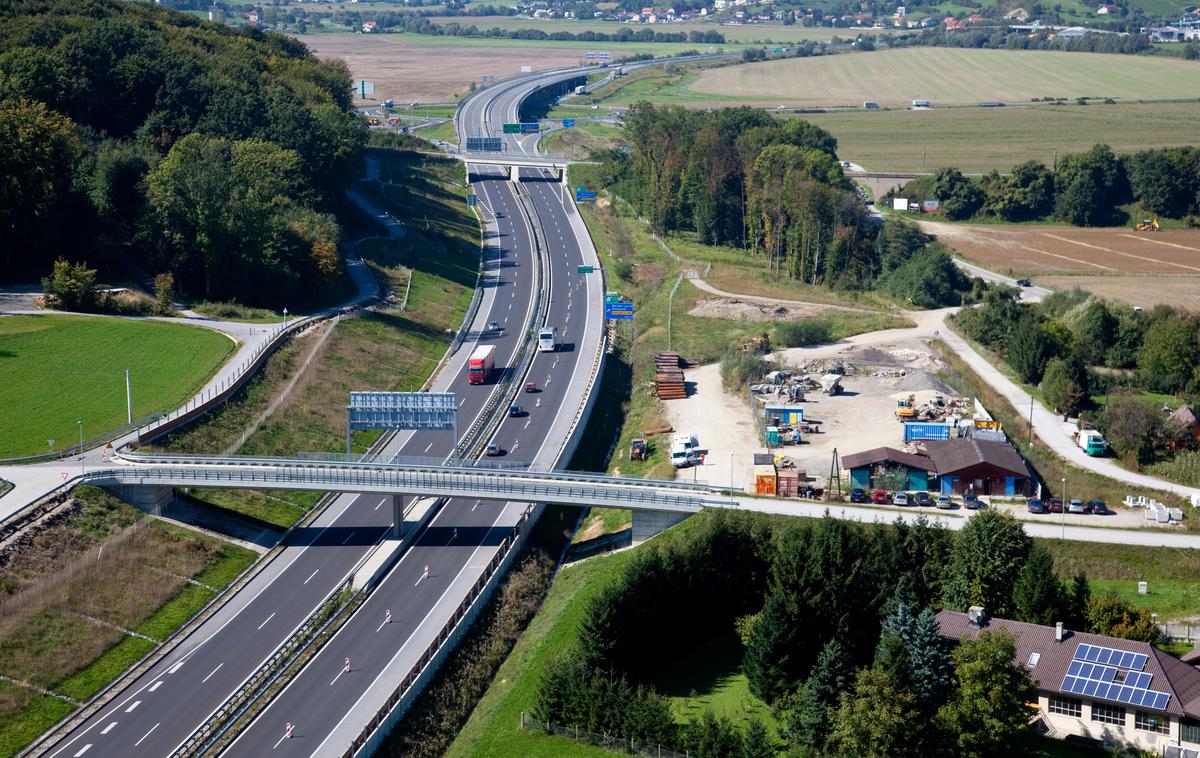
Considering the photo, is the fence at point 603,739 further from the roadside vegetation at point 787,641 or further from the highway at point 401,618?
the highway at point 401,618

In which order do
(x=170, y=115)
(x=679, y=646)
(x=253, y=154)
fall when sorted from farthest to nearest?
(x=170, y=115), (x=253, y=154), (x=679, y=646)

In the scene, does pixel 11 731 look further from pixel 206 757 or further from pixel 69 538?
pixel 69 538

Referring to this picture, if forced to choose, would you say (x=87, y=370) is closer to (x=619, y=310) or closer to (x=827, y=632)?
(x=619, y=310)

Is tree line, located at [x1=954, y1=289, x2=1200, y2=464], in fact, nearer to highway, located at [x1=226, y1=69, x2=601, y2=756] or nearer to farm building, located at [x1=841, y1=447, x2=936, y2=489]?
farm building, located at [x1=841, y1=447, x2=936, y2=489]

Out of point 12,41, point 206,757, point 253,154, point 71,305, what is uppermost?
point 12,41

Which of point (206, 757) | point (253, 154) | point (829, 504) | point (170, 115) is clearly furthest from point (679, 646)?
point (170, 115)

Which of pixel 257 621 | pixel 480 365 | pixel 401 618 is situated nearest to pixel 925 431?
pixel 480 365
